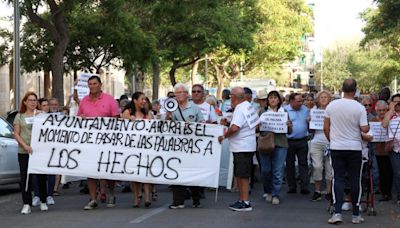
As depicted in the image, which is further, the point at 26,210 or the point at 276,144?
the point at 276,144

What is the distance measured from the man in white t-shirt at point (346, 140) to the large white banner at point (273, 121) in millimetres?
2074

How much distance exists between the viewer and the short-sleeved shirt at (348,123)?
28.7 feet

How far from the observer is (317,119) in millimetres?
11359

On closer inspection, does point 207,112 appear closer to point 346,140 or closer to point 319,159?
point 319,159

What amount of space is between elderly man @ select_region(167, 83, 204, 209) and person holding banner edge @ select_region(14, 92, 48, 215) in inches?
→ 76.0

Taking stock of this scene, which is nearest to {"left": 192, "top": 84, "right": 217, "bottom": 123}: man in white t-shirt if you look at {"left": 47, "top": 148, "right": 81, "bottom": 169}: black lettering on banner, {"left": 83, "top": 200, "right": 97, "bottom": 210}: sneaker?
{"left": 47, "top": 148, "right": 81, "bottom": 169}: black lettering on banner

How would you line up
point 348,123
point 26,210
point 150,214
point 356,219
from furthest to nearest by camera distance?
point 26,210
point 150,214
point 356,219
point 348,123

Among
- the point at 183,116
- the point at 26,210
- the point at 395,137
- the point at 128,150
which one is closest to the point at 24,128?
the point at 26,210

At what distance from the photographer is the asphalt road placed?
29.3 feet

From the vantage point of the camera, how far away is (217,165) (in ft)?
33.8

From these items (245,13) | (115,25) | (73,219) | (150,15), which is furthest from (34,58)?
(245,13)

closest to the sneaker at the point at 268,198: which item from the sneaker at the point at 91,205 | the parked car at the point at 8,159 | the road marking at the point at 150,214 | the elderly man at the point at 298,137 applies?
the elderly man at the point at 298,137

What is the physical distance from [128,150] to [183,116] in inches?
37.8

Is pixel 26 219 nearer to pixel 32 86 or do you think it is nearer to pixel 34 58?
pixel 34 58
